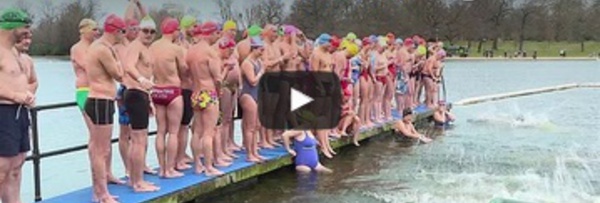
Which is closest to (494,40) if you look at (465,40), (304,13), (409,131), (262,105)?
(465,40)

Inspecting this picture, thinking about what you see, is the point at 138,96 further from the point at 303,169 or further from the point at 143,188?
the point at 303,169

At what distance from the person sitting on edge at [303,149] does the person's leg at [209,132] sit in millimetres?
1666

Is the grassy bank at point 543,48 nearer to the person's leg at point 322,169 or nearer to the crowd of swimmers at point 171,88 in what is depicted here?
the crowd of swimmers at point 171,88

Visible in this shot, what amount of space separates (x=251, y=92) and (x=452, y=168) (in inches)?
113

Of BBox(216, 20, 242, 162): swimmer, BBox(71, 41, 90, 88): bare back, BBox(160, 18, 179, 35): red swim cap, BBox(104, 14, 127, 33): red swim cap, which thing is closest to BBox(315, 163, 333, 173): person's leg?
BBox(216, 20, 242, 162): swimmer

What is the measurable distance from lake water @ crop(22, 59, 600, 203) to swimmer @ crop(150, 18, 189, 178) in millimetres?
988

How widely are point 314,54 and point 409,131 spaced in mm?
3384

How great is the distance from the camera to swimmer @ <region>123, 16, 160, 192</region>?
18.5 feet

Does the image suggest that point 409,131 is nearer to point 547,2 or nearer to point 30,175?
point 30,175

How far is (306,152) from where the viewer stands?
339 inches

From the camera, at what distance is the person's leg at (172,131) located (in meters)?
6.37

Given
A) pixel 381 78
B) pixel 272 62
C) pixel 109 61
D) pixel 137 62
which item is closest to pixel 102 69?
pixel 109 61

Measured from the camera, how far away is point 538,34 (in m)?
69.9

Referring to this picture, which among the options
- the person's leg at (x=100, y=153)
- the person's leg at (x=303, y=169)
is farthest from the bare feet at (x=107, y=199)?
the person's leg at (x=303, y=169)
